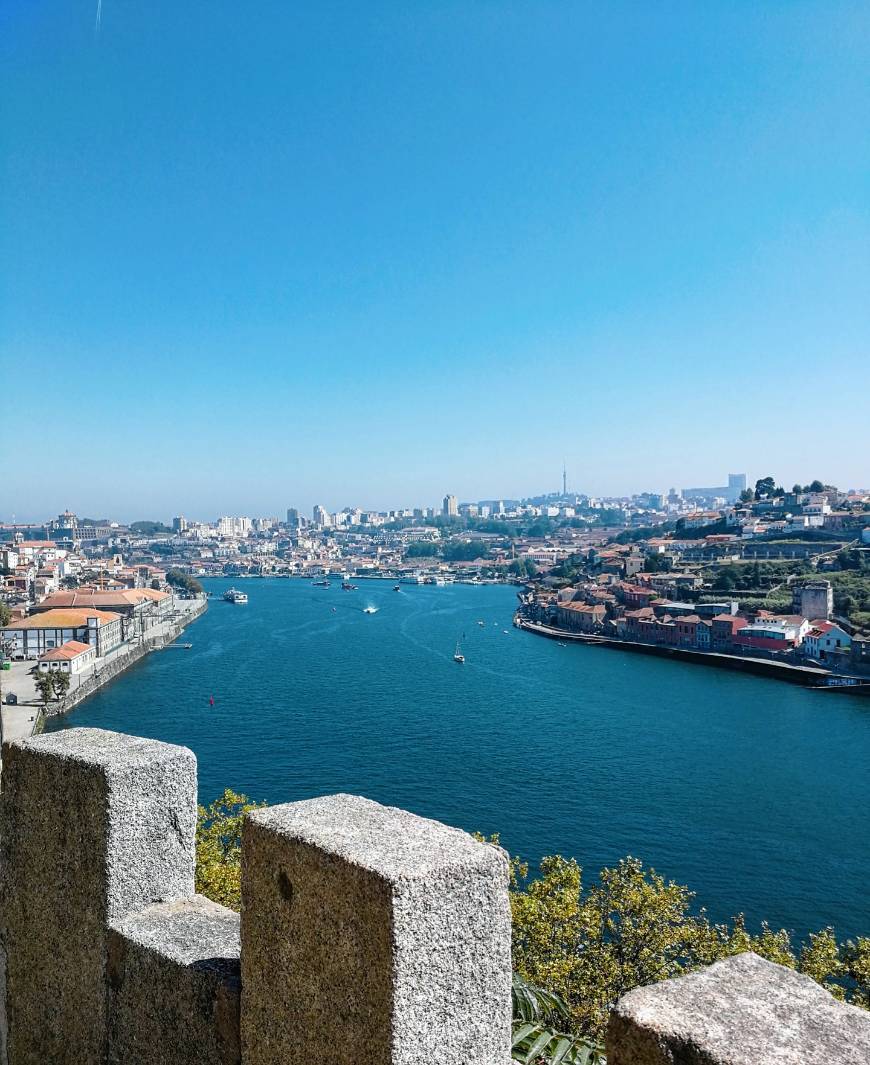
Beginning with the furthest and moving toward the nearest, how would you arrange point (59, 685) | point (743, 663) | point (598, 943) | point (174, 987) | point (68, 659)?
point (743, 663) → point (68, 659) → point (59, 685) → point (598, 943) → point (174, 987)

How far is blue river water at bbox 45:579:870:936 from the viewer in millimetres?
7133

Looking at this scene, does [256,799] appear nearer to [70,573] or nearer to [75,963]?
[75,963]

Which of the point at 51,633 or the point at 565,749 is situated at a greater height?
the point at 51,633

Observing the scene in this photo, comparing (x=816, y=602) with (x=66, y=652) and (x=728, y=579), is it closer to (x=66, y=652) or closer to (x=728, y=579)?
(x=728, y=579)

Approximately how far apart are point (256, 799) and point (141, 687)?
798 cm

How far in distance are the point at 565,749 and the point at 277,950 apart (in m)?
10.5

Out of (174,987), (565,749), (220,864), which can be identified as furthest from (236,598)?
(174,987)

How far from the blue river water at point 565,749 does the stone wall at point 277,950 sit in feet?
19.3

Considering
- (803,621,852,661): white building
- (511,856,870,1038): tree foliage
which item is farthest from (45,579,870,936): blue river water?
(511,856,870,1038): tree foliage

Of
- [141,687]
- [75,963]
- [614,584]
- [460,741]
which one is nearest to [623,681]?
[460,741]

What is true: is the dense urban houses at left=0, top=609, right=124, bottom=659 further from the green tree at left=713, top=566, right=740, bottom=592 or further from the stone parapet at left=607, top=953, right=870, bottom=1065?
the stone parapet at left=607, top=953, right=870, bottom=1065

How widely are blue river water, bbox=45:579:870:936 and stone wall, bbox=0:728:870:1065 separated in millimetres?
5882

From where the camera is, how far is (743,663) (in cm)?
1795

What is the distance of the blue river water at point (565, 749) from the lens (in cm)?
713
